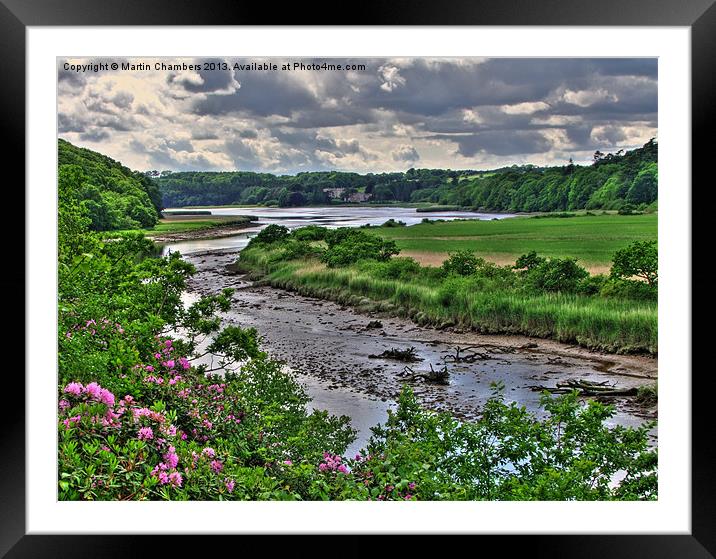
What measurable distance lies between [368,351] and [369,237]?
64 centimetres

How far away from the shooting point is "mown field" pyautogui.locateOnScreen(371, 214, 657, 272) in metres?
3.66

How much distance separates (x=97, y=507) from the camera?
2354 millimetres

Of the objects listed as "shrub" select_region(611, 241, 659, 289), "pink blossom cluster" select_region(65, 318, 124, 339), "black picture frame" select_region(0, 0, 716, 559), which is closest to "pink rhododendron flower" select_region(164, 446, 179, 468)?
"black picture frame" select_region(0, 0, 716, 559)

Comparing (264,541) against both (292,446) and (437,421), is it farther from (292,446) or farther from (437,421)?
(437,421)

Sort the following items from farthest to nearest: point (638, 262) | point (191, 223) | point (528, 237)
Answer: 1. point (191, 223)
2. point (528, 237)
3. point (638, 262)

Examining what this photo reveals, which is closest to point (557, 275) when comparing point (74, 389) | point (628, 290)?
point (628, 290)

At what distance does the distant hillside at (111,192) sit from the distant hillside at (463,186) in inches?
4.5

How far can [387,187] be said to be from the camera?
3838 mm

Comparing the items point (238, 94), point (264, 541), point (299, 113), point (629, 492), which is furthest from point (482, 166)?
point (264, 541)

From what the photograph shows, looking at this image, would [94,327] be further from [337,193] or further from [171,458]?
[337,193]

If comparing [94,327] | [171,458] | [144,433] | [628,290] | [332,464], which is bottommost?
[332,464]

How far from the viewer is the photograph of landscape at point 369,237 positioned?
3346 millimetres

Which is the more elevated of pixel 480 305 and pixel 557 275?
pixel 557 275
